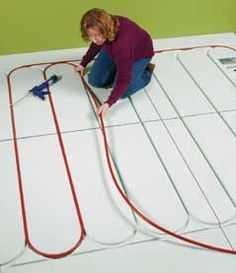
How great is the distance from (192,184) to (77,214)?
0.47 metres

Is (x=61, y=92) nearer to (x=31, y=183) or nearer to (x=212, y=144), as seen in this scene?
(x=31, y=183)

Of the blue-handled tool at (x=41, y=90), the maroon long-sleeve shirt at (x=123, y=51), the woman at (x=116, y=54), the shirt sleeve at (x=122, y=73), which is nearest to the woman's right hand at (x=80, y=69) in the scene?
the woman at (x=116, y=54)

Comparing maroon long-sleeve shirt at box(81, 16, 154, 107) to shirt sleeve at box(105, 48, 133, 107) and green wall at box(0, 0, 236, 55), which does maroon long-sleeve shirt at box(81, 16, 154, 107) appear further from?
green wall at box(0, 0, 236, 55)

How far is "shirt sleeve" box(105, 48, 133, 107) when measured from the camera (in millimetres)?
2021

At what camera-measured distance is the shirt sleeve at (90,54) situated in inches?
90.2

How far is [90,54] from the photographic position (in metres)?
2.32

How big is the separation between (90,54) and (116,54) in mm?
328

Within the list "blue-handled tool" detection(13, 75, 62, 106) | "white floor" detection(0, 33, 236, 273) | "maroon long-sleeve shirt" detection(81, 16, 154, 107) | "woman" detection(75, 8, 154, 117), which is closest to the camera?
"white floor" detection(0, 33, 236, 273)

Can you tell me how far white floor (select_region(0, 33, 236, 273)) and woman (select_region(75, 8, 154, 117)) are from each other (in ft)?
0.25

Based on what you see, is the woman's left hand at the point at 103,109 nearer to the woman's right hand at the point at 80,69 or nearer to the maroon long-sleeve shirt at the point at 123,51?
the maroon long-sleeve shirt at the point at 123,51

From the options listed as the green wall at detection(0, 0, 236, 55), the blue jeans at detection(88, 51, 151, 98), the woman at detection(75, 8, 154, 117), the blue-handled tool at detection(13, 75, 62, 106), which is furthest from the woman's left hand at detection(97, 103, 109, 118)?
the green wall at detection(0, 0, 236, 55)

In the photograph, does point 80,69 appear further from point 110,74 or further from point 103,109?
point 103,109

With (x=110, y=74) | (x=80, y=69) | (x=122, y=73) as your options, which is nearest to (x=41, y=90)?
(x=80, y=69)

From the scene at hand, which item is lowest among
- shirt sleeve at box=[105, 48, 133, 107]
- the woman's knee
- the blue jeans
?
the woman's knee
